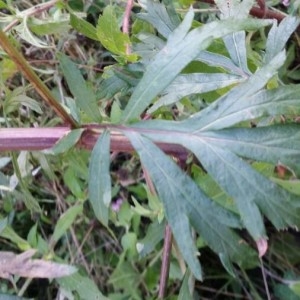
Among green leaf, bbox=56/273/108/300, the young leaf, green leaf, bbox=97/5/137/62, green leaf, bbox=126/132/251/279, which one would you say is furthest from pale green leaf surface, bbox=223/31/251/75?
green leaf, bbox=56/273/108/300

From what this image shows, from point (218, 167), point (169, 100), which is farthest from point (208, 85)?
point (218, 167)

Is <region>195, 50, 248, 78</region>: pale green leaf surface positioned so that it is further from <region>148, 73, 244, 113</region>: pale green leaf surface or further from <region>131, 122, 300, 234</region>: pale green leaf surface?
<region>131, 122, 300, 234</region>: pale green leaf surface

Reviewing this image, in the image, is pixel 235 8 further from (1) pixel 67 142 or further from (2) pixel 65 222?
(2) pixel 65 222

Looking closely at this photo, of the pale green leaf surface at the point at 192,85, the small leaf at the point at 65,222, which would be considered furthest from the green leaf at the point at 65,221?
the pale green leaf surface at the point at 192,85

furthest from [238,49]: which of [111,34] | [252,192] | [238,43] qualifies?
[252,192]

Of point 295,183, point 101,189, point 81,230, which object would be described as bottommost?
point 81,230

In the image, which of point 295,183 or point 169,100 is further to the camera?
point 295,183

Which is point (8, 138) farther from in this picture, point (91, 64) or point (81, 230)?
point (81, 230)
